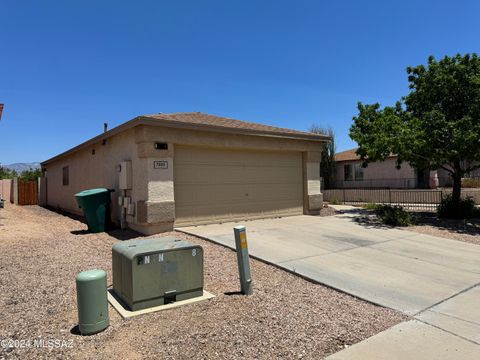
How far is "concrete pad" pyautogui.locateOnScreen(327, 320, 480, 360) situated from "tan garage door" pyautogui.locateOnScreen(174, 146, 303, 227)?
24.6 ft

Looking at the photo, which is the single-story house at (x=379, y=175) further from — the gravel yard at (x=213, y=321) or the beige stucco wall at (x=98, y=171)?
the gravel yard at (x=213, y=321)

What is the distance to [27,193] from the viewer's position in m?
27.5

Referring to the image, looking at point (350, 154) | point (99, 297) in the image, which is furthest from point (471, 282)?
point (350, 154)

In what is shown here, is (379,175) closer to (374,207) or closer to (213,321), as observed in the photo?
(374,207)

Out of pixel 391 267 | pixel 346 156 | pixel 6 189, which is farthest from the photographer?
pixel 346 156

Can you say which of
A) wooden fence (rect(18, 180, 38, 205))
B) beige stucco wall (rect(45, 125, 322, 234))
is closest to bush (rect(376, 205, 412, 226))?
beige stucco wall (rect(45, 125, 322, 234))

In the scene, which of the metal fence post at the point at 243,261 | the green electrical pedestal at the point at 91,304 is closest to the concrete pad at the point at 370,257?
the metal fence post at the point at 243,261

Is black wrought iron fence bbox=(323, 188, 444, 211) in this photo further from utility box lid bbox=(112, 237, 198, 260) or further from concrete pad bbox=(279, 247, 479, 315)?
utility box lid bbox=(112, 237, 198, 260)

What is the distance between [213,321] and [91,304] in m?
1.40

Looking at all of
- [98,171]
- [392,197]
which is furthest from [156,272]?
[392,197]

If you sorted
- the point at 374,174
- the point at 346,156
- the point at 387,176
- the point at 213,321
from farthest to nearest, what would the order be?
→ the point at 346,156
the point at 374,174
the point at 387,176
the point at 213,321

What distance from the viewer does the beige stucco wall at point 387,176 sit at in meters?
27.2

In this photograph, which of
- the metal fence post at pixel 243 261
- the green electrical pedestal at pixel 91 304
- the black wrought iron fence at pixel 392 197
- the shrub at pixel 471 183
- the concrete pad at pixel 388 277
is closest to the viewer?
the green electrical pedestal at pixel 91 304

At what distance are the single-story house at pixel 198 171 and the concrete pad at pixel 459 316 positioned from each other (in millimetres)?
6992
